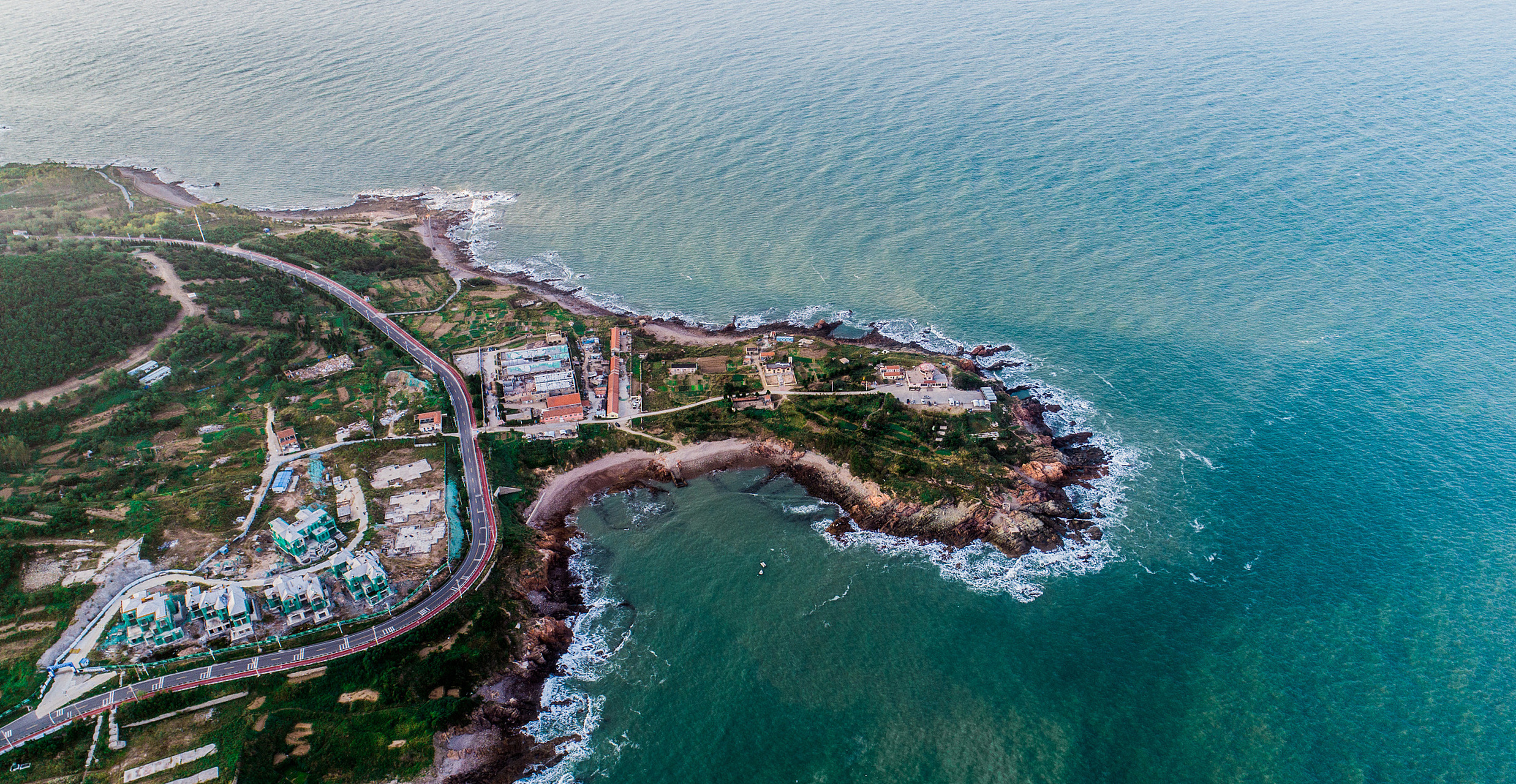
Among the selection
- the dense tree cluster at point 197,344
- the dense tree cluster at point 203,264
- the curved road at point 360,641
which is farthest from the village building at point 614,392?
the dense tree cluster at point 203,264

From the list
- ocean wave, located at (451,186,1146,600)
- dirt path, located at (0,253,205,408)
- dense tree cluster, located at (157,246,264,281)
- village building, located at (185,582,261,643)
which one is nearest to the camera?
village building, located at (185,582,261,643)

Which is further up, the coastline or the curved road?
the curved road

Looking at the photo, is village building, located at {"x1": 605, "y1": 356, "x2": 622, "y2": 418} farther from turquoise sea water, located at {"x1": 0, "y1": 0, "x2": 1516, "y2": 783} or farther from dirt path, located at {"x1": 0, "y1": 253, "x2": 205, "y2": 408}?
dirt path, located at {"x1": 0, "y1": 253, "x2": 205, "y2": 408}

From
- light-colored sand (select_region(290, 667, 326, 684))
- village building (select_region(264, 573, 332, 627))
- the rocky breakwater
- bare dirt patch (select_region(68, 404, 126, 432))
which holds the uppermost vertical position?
bare dirt patch (select_region(68, 404, 126, 432))

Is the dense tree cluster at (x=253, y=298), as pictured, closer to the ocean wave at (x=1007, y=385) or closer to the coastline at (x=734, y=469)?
the ocean wave at (x=1007, y=385)

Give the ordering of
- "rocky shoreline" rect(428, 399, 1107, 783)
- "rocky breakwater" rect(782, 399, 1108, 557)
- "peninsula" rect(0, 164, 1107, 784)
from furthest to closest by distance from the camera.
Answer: "rocky breakwater" rect(782, 399, 1108, 557) < "rocky shoreline" rect(428, 399, 1107, 783) < "peninsula" rect(0, 164, 1107, 784)

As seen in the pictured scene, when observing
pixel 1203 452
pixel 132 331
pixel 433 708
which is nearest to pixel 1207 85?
pixel 1203 452

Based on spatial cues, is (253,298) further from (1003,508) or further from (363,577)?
(1003,508)

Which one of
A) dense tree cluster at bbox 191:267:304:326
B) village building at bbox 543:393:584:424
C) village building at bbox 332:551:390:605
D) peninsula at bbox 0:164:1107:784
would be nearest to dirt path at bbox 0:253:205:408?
peninsula at bbox 0:164:1107:784

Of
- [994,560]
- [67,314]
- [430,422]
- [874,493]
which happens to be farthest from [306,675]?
[67,314]
